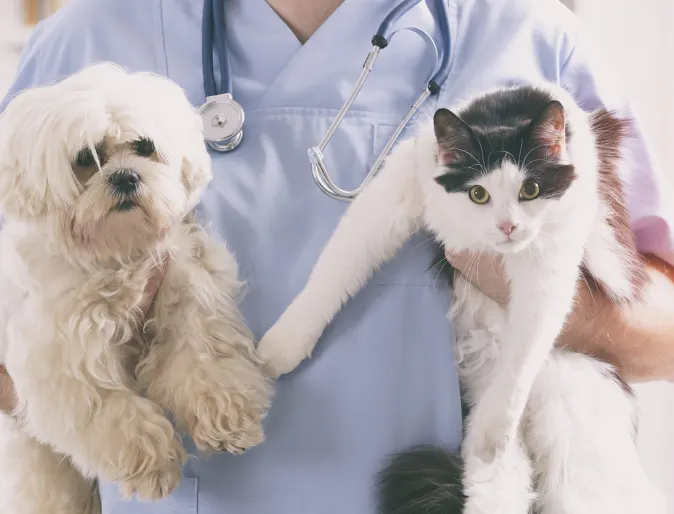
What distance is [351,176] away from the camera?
0.97 m

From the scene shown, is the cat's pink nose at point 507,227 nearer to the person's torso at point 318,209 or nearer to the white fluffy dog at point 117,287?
the person's torso at point 318,209

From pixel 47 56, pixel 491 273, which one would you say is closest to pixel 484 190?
pixel 491 273

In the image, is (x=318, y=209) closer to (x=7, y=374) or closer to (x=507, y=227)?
(x=507, y=227)

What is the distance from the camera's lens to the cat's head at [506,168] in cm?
74

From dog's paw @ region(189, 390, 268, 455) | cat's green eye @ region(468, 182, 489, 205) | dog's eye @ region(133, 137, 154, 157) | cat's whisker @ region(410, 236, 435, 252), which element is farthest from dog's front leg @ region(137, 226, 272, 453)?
cat's green eye @ region(468, 182, 489, 205)

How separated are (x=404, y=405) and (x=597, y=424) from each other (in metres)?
0.22

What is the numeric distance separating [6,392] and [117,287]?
22cm

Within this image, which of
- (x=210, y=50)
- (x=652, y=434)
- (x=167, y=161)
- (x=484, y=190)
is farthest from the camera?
(x=652, y=434)

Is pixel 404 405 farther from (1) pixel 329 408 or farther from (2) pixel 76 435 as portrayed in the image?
(2) pixel 76 435

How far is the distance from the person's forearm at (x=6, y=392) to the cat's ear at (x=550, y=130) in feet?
2.27

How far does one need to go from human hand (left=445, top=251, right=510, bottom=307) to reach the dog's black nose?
356 mm

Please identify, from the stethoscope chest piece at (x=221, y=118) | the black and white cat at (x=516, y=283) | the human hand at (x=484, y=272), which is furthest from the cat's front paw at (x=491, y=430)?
the stethoscope chest piece at (x=221, y=118)

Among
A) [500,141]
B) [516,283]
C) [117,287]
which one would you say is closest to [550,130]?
[500,141]

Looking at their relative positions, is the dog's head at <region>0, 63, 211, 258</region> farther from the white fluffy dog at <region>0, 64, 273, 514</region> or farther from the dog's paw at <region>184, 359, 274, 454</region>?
the dog's paw at <region>184, 359, 274, 454</region>
